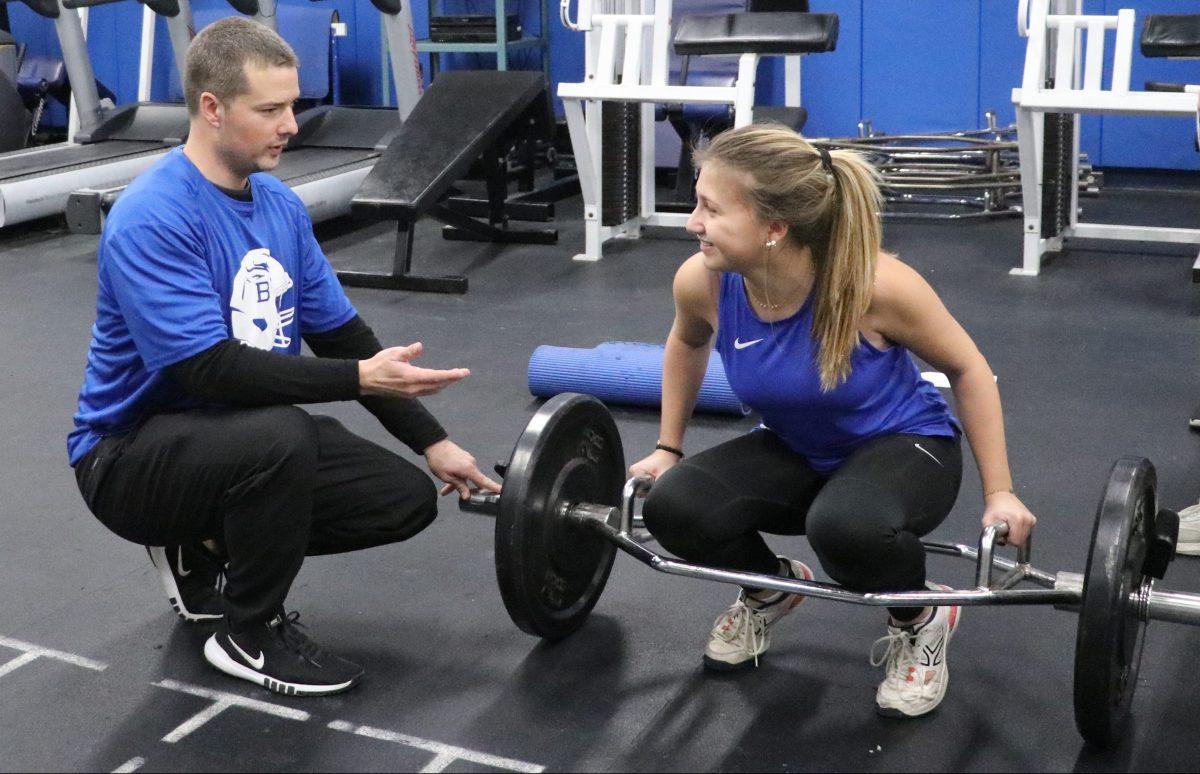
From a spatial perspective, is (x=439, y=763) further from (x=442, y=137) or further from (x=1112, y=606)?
(x=442, y=137)

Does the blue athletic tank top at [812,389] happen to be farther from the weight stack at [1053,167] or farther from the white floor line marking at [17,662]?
the weight stack at [1053,167]

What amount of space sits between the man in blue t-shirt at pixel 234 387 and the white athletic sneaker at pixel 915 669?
76cm

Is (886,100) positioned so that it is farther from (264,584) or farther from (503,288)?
(264,584)

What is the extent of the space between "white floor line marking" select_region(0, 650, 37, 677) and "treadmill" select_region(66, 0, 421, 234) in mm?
3582

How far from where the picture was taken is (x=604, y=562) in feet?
7.80

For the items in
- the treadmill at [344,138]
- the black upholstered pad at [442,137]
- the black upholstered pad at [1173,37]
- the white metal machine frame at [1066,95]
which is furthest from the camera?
the treadmill at [344,138]

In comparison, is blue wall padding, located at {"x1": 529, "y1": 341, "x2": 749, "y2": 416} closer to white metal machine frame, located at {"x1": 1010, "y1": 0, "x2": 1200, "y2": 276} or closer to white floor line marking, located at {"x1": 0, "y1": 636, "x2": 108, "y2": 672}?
white floor line marking, located at {"x1": 0, "y1": 636, "x2": 108, "y2": 672}

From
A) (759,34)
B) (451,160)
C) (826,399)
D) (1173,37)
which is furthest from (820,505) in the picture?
(759,34)

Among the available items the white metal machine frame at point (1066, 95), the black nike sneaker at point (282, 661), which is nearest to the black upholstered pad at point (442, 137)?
the white metal machine frame at point (1066, 95)

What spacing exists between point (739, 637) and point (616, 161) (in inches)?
151

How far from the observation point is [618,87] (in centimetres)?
532

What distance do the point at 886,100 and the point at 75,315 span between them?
4152mm

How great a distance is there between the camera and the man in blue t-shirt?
206cm

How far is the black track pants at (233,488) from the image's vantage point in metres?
2.07
